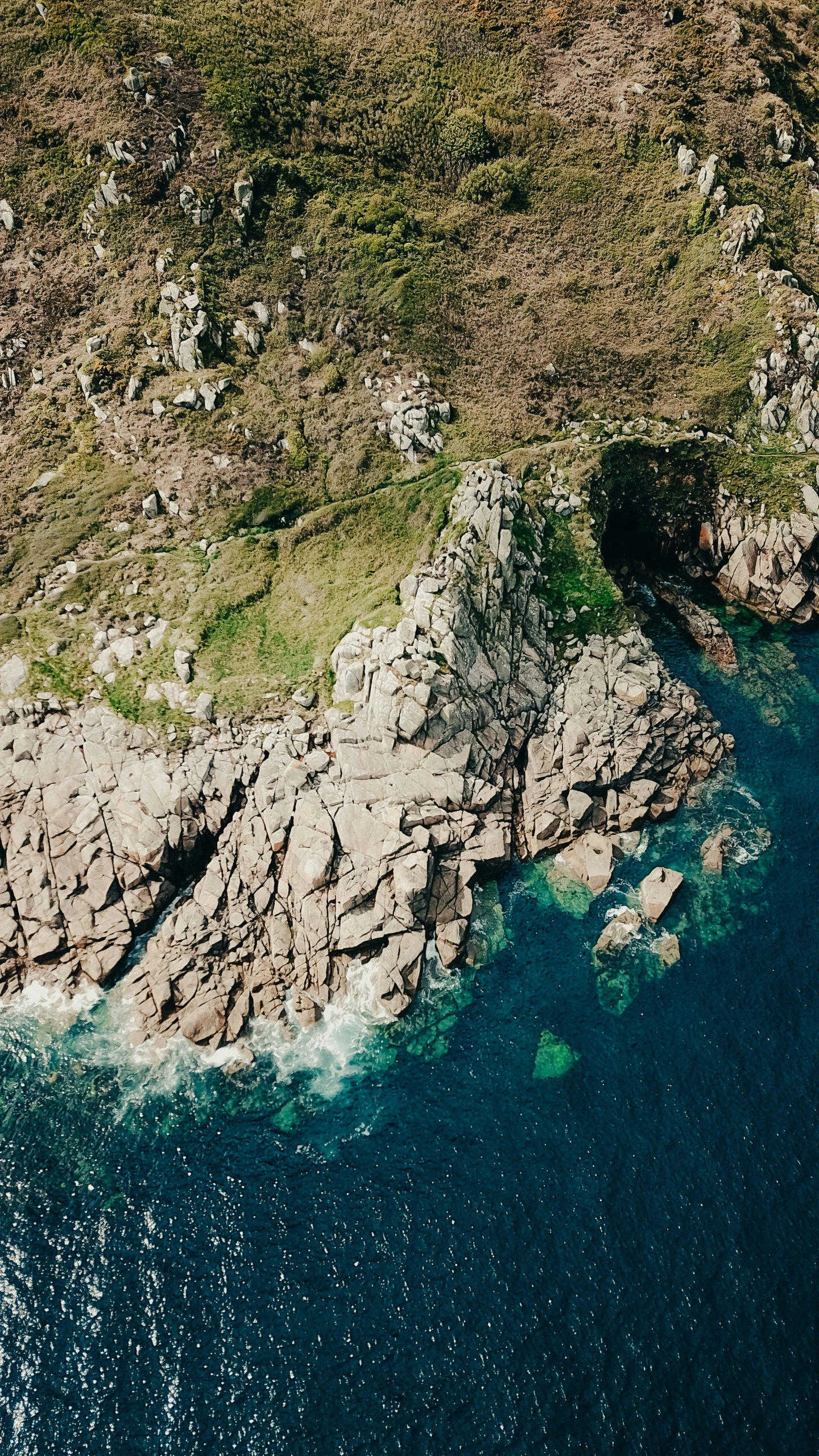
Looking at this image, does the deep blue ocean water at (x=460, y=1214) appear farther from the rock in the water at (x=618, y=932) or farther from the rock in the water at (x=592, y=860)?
the rock in the water at (x=592, y=860)

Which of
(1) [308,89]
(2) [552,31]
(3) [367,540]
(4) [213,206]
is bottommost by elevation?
(3) [367,540]

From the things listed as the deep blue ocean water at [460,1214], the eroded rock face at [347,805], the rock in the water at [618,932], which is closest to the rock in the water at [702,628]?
the eroded rock face at [347,805]

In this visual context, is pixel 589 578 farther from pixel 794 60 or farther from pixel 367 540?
pixel 794 60

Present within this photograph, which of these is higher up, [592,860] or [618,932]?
[592,860]

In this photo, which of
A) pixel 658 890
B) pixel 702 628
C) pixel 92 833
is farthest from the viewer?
pixel 702 628

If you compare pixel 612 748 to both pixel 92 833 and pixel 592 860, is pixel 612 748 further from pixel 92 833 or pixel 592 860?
pixel 92 833

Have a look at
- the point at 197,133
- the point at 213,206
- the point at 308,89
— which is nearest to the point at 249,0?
the point at 308,89

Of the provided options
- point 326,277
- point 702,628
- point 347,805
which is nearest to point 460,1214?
point 347,805

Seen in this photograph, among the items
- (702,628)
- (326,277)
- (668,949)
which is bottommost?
(668,949)
